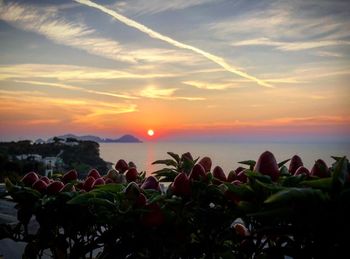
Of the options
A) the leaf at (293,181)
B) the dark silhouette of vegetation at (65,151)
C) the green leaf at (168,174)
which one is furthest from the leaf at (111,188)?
the dark silhouette of vegetation at (65,151)

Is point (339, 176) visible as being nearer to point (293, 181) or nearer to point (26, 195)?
point (293, 181)

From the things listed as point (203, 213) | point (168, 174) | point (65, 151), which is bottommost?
point (65, 151)

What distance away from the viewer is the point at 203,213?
1564 millimetres

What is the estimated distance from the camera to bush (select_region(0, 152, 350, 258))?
1.22 m

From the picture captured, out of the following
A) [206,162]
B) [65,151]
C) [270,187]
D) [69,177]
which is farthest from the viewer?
[65,151]

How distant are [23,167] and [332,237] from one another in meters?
Answer: 29.7

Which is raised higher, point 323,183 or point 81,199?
point 323,183

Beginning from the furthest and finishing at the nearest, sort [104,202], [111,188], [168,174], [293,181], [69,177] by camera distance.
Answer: [69,177] < [168,174] < [111,188] < [104,202] < [293,181]

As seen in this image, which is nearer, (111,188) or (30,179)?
(111,188)

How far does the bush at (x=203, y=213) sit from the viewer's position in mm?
1224

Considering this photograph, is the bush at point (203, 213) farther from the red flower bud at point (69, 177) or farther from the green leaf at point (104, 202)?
the red flower bud at point (69, 177)

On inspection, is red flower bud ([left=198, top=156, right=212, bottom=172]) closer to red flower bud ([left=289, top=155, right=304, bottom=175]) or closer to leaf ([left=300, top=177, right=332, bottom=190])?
red flower bud ([left=289, top=155, right=304, bottom=175])

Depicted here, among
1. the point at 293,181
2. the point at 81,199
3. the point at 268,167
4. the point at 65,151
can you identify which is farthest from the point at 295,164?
the point at 65,151

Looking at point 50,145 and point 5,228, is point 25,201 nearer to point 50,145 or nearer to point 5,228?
point 5,228
